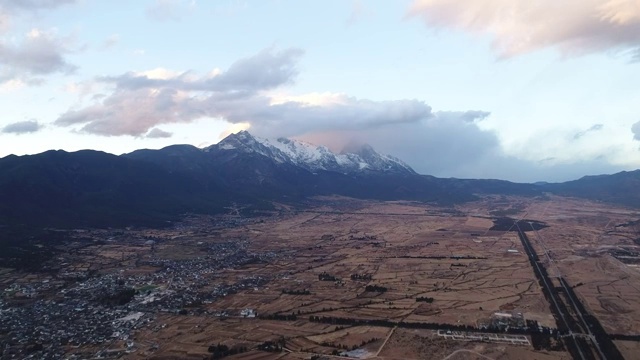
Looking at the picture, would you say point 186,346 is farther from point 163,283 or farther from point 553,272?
point 553,272

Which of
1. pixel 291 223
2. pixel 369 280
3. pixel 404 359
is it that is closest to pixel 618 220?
pixel 291 223

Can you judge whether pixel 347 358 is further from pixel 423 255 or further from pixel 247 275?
pixel 423 255

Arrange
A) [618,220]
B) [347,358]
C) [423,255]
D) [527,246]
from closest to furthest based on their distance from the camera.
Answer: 1. [347,358]
2. [423,255]
3. [527,246]
4. [618,220]

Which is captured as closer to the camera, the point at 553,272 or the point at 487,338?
the point at 487,338

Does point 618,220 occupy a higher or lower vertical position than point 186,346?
higher

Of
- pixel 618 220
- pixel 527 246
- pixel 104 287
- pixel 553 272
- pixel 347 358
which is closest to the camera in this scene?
pixel 347 358

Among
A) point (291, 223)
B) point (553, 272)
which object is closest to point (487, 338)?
point (553, 272)
